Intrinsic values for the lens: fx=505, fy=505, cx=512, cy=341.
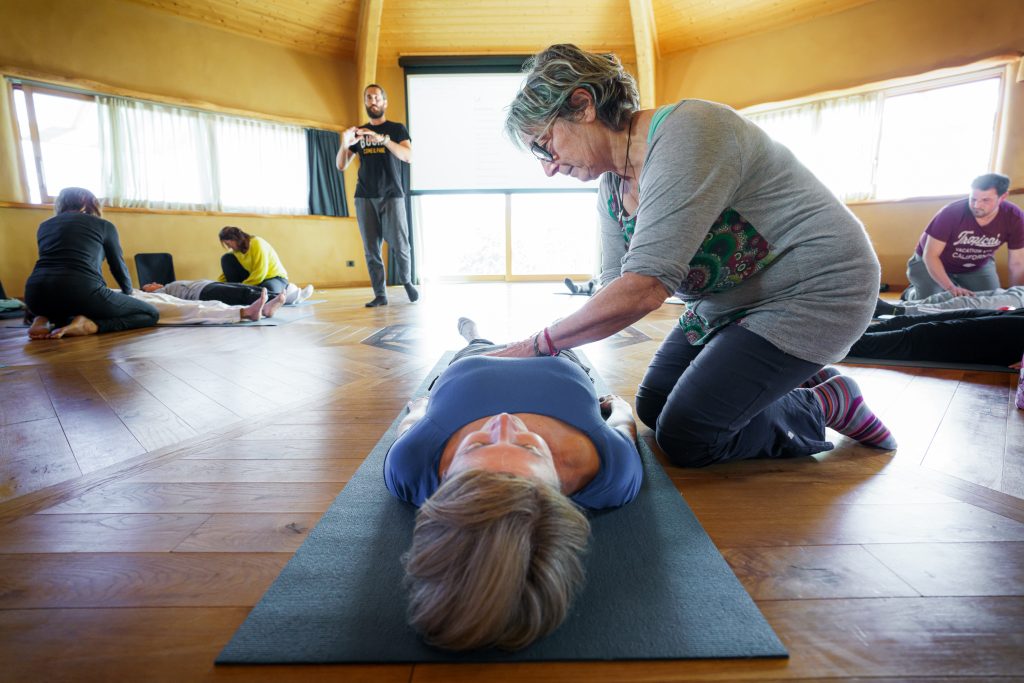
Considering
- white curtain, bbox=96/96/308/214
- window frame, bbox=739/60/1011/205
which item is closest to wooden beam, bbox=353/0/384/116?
white curtain, bbox=96/96/308/214

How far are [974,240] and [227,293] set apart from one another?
537 cm

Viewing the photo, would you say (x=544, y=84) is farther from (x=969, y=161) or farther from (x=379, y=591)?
(x=969, y=161)

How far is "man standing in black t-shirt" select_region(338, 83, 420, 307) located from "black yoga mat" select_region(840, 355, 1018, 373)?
3.51m

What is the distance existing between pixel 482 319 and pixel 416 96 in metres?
4.50

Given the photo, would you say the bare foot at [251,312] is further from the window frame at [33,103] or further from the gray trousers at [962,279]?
the gray trousers at [962,279]

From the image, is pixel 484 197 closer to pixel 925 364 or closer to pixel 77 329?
pixel 77 329

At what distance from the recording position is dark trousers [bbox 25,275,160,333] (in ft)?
10.3

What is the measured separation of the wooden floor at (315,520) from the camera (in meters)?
0.70

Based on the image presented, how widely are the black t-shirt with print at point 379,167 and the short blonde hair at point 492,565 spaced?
4.20 meters

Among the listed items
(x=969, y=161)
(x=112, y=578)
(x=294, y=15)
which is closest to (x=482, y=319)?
(x=112, y=578)

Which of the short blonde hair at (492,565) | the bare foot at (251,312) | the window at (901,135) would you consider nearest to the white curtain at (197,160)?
the bare foot at (251,312)

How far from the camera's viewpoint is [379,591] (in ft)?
2.72

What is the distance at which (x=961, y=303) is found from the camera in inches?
119

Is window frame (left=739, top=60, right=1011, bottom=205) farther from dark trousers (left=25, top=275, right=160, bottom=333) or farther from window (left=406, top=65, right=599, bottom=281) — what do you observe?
dark trousers (left=25, top=275, right=160, bottom=333)
